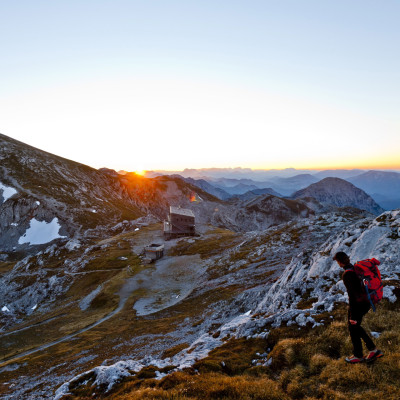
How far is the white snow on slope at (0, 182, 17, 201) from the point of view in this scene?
506ft

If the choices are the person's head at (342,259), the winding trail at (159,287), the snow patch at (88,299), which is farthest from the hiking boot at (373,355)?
the snow patch at (88,299)

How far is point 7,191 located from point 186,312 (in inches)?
6431

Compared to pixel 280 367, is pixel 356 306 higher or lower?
higher

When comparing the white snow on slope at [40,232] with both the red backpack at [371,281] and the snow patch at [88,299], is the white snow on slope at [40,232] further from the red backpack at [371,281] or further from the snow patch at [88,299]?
the red backpack at [371,281]

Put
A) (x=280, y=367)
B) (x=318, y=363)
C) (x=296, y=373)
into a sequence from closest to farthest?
1. (x=296, y=373)
2. (x=318, y=363)
3. (x=280, y=367)

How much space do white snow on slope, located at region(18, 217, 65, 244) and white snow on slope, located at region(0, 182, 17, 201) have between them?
26139 mm

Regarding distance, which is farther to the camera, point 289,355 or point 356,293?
point 289,355

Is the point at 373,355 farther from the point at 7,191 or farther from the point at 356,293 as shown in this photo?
the point at 7,191

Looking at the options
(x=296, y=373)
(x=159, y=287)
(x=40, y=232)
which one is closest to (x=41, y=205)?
(x=40, y=232)

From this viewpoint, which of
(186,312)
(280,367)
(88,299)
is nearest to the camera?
(280,367)

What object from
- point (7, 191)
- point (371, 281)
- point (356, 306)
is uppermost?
point (7, 191)

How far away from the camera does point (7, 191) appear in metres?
157

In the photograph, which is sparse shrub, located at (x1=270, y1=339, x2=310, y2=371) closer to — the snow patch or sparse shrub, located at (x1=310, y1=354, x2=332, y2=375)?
sparse shrub, located at (x1=310, y1=354, x2=332, y2=375)

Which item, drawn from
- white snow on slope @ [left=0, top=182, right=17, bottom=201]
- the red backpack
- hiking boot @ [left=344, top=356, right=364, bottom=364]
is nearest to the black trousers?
hiking boot @ [left=344, top=356, right=364, bottom=364]
